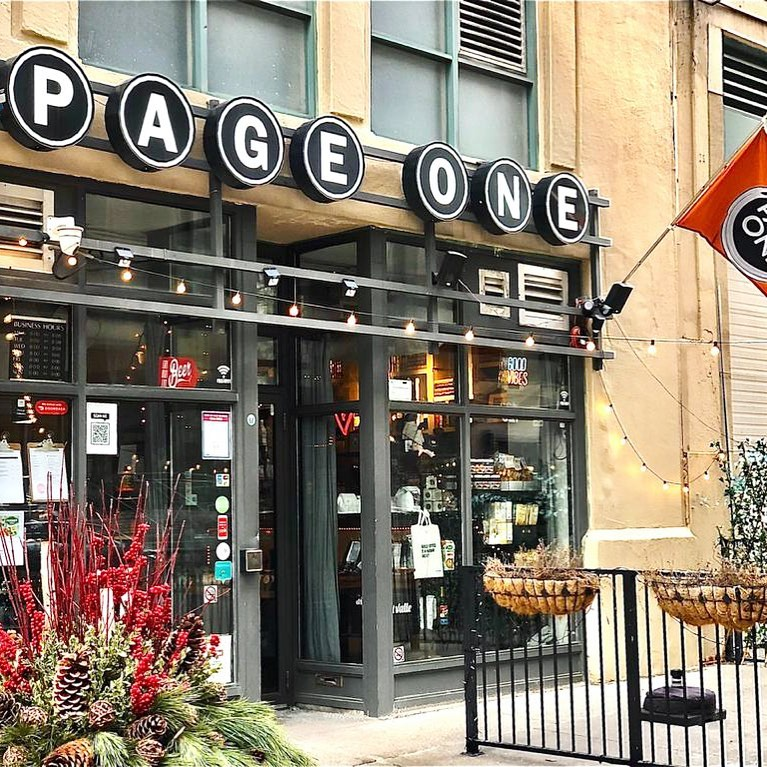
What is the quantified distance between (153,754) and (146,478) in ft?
13.6

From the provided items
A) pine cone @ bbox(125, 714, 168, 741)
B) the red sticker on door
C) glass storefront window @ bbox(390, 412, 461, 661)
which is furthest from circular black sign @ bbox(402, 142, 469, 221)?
pine cone @ bbox(125, 714, 168, 741)

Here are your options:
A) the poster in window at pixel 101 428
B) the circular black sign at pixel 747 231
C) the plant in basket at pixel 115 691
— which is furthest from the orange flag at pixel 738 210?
the plant in basket at pixel 115 691

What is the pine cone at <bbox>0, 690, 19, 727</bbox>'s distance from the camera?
4.63 meters

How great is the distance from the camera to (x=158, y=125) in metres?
7.92

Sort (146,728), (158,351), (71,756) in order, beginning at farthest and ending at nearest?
(158,351) < (146,728) < (71,756)

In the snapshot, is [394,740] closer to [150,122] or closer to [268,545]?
[268,545]

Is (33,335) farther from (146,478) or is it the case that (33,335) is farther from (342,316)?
(342,316)

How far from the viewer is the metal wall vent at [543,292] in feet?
35.8

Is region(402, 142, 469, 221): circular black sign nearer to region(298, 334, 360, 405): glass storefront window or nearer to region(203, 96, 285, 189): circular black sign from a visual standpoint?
region(298, 334, 360, 405): glass storefront window

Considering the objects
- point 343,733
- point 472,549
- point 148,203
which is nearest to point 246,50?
point 148,203

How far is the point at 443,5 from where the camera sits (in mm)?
10492

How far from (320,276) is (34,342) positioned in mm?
2134

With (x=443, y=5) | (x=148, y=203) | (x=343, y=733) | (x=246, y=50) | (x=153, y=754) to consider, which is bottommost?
(x=343, y=733)

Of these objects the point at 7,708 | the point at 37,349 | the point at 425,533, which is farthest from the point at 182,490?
the point at 7,708
